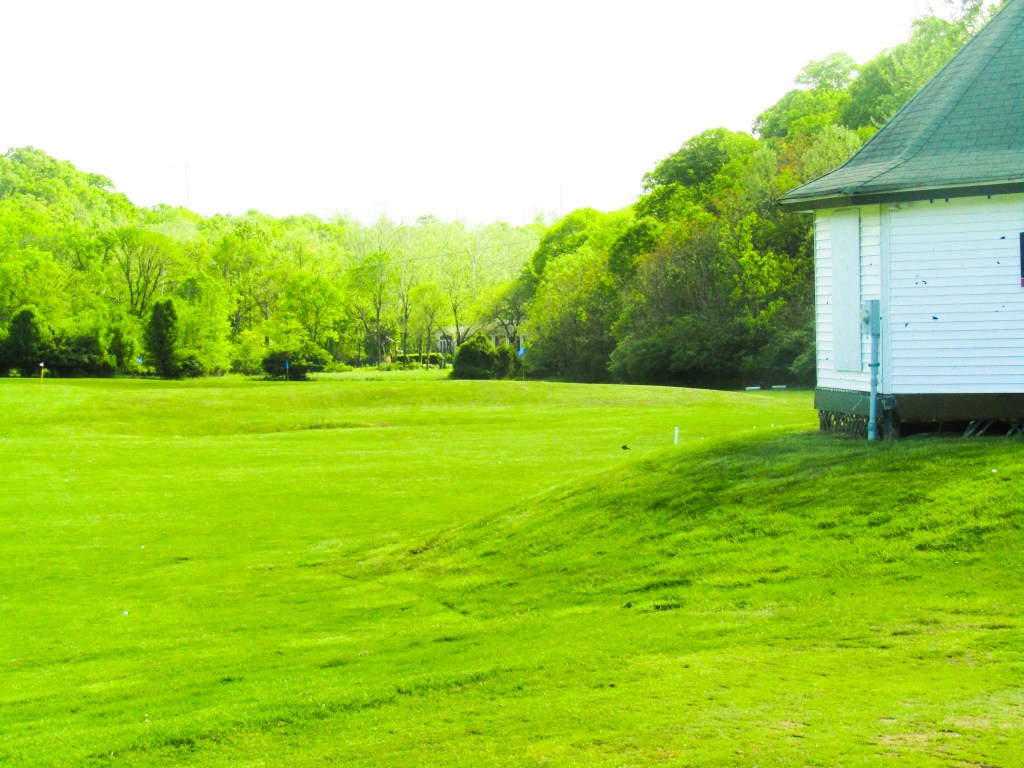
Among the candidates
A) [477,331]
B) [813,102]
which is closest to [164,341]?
[477,331]

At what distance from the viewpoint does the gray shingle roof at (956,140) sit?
1533cm

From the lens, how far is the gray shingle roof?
1533 centimetres

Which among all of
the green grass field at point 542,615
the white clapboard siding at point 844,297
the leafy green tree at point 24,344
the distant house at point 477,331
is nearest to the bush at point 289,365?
the leafy green tree at point 24,344

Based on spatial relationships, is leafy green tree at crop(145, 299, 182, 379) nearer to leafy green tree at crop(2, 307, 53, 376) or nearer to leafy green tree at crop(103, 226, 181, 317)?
leafy green tree at crop(2, 307, 53, 376)

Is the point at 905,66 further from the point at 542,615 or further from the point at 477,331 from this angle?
the point at 542,615

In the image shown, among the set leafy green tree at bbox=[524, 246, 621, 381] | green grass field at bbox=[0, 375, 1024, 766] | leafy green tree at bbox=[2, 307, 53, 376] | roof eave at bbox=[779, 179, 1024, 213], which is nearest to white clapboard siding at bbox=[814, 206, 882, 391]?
roof eave at bbox=[779, 179, 1024, 213]

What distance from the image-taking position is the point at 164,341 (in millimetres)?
73312

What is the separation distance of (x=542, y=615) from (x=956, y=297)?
26.1ft

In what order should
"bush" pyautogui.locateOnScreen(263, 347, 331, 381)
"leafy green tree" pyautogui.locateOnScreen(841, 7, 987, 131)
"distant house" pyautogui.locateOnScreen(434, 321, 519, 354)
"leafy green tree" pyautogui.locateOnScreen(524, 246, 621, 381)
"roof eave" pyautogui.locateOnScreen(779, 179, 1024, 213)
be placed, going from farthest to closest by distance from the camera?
"distant house" pyautogui.locateOnScreen(434, 321, 519, 354) < "leafy green tree" pyautogui.locateOnScreen(524, 246, 621, 381) < "bush" pyautogui.locateOnScreen(263, 347, 331, 381) < "leafy green tree" pyautogui.locateOnScreen(841, 7, 987, 131) < "roof eave" pyautogui.locateOnScreen(779, 179, 1024, 213)

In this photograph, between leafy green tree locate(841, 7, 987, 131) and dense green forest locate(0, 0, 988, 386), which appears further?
dense green forest locate(0, 0, 988, 386)

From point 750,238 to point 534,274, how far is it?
41.0m

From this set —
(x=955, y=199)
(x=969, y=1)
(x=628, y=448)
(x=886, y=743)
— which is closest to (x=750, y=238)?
(x=969, y=1)

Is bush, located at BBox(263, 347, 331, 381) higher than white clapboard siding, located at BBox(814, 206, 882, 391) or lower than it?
lower

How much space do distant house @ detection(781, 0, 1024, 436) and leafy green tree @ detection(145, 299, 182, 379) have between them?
6210cm
